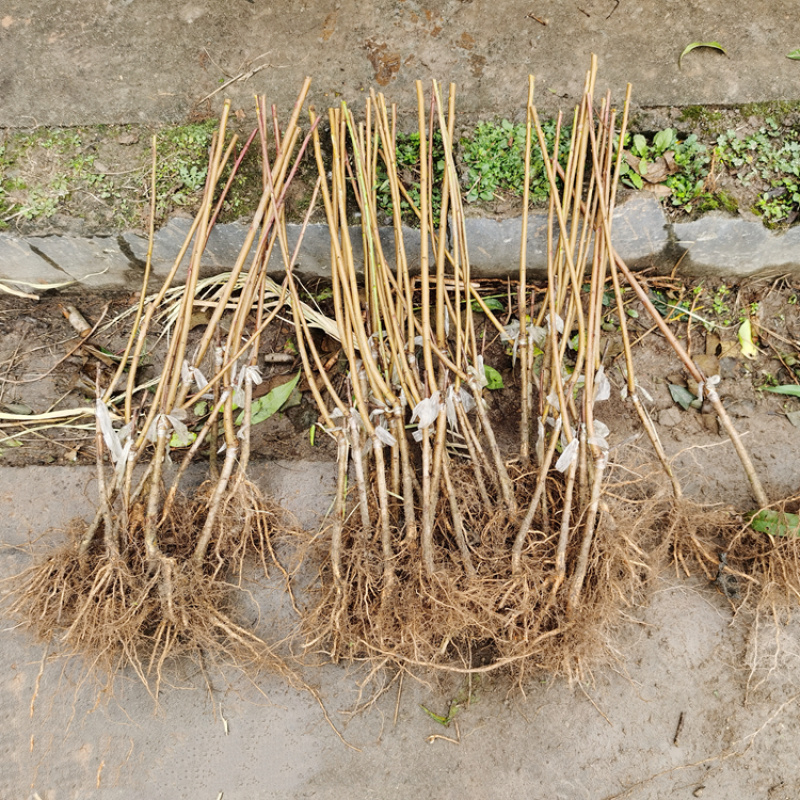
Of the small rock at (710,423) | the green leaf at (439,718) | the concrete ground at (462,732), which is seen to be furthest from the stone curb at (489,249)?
the green leaf at (439,718)

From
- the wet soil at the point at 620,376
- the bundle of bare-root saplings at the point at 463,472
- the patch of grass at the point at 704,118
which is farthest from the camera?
the wet soil at the point at 620,376

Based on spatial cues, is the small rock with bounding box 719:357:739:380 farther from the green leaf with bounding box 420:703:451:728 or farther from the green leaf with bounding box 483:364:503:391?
the green leaf with bounding box 420:703:451:728

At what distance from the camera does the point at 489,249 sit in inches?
78.4

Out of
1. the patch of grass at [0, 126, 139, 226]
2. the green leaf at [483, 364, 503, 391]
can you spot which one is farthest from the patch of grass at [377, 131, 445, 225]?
the patch of grass at [0, 126, 139, 226]

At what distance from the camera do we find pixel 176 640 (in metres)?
1.79

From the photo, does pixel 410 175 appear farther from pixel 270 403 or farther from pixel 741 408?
pixel 741 408

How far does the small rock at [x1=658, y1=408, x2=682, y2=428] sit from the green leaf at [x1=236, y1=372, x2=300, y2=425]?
1.29 m

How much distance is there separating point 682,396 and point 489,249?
855mm

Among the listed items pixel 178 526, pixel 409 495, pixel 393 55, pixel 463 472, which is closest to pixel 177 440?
pixel 178 526

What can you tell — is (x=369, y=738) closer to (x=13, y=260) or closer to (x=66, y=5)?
(x=13, y=260)

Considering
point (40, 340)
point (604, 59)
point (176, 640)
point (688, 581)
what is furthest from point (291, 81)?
point (688, 581)

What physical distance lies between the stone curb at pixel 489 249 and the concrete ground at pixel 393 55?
1.33ft

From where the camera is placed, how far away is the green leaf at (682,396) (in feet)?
6.72

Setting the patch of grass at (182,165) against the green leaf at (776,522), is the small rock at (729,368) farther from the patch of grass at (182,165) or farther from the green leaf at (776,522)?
the patch of grass at (182,165)
